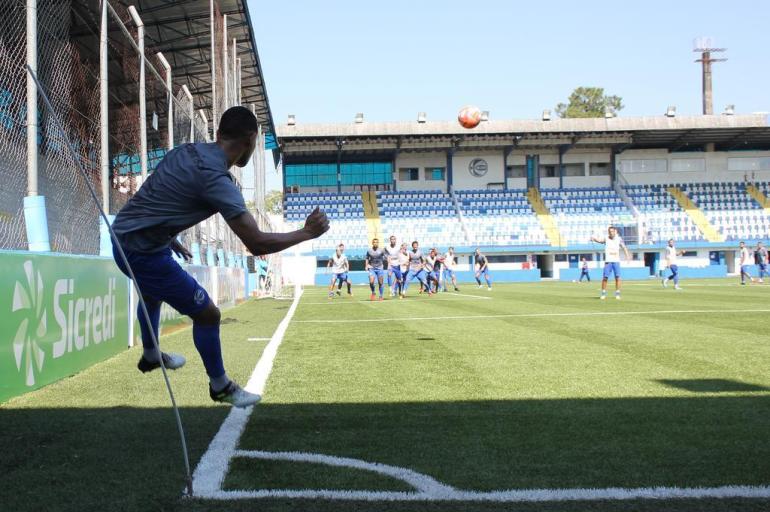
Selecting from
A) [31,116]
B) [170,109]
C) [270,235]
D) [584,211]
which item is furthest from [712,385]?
[584,211]

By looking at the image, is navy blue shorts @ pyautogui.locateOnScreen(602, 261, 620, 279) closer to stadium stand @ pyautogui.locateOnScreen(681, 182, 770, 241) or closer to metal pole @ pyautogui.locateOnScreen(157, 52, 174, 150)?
metal pole @ pyautogui.locateOnScreen(157, 52, 174, 150)

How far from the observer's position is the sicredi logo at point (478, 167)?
54344 millimetres

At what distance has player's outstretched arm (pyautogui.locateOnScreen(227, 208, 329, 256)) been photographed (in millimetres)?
3752

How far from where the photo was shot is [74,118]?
9352 mm

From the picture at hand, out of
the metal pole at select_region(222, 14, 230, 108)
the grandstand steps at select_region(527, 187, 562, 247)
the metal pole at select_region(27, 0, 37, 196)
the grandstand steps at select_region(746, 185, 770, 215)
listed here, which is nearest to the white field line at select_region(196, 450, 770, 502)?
the metal pole at select_region(27, 0, 37, 196)

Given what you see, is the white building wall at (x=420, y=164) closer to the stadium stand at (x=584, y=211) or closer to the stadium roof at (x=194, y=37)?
the stadium stand at (x=584, y=211)

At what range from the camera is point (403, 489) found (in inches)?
126

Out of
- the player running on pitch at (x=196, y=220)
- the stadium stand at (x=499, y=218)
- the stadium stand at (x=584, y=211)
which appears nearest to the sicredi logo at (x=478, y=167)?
the stadium stand at (x=499, y=218)

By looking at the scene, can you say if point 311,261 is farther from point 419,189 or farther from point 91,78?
point 91,78

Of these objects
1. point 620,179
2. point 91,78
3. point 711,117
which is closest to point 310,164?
point 620,179

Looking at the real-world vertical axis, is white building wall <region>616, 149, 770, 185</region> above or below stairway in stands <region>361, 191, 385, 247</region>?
above

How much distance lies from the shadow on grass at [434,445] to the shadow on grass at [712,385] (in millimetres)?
340

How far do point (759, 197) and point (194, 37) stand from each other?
43.1m

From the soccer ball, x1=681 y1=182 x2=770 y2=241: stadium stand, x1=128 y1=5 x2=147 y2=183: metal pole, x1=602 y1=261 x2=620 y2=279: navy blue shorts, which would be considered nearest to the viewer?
x1=128 y1=5 x2=147 y2=183: metal pole
